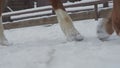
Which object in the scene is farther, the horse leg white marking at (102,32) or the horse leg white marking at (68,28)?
the horse leg white marking at (68,28)

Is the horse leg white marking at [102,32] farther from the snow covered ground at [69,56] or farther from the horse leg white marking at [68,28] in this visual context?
the horse leg white marking at [68,28]

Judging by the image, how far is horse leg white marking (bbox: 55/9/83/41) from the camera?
14.0 feet

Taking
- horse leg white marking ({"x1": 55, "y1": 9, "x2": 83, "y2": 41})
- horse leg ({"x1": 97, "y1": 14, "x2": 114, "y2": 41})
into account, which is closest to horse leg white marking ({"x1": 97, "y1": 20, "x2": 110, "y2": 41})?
horse leg ({"x1": 97, "y1": 14, "x2": 114, "y2": 41})

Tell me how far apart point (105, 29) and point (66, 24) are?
2.10ft

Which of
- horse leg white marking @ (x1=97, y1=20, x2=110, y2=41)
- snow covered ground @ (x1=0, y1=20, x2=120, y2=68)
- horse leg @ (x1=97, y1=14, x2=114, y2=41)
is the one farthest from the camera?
horse leg white marking @ (x1=97, y1=20, x2=110, y2=41)

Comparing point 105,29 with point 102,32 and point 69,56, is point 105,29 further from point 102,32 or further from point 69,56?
point 69,56

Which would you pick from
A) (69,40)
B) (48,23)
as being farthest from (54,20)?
(69,40)

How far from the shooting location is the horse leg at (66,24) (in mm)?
4258

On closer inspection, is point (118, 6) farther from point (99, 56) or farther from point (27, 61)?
point (27, 61)

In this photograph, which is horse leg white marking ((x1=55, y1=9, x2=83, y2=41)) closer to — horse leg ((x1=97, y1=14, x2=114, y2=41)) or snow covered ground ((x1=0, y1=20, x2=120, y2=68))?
snow covered ground ((x1=0, y1=20, x2=120, y2=68))

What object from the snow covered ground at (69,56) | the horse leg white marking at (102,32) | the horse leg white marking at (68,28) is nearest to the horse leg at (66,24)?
the horse leg white marking at (68,28)

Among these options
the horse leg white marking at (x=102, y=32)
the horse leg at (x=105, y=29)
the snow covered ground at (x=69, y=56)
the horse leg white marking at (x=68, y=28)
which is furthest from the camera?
the horse leg white marking at (x=68, y=28)

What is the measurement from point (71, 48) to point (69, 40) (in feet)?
1.62

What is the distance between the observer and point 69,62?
3.12 metres
